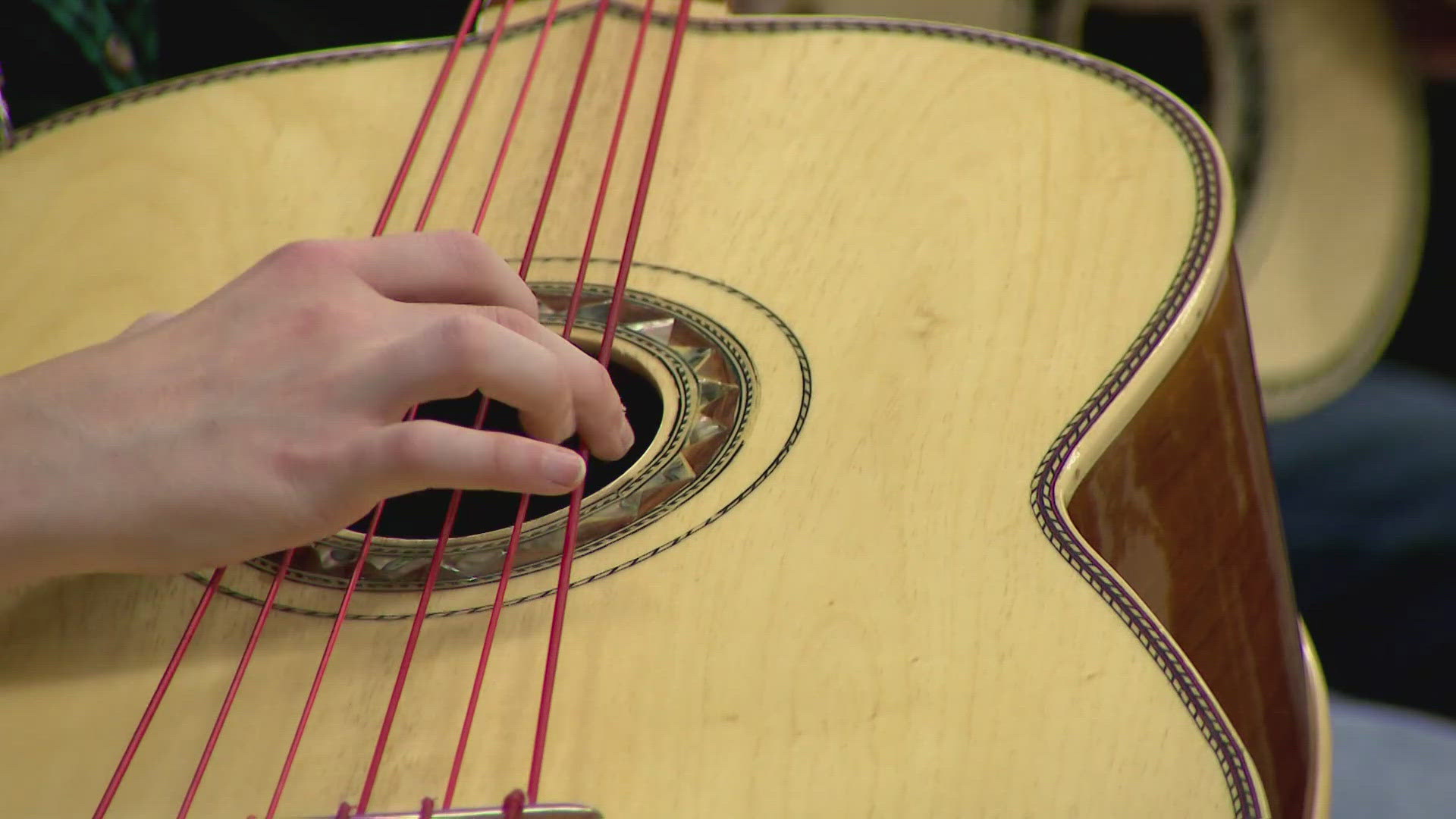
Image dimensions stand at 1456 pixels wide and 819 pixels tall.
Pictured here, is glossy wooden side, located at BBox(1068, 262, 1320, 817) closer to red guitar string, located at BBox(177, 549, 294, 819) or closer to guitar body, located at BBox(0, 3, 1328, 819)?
guitar body, located at BBox(0, 3, 1328, 819)

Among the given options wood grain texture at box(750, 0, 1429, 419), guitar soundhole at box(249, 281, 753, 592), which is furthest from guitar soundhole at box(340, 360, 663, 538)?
wood grain texture at box(750, 0, 1429, 419)

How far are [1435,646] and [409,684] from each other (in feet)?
3.47

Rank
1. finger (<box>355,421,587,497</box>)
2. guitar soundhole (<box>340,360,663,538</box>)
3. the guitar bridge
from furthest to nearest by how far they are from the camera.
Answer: guitar soundhole (<box>340,360,663,538</box>) < finger (<box>355,421,587,497</box>) < the guitar bridge

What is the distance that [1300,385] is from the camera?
1.26 metres

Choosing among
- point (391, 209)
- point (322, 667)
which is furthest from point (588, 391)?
point (391, 209)

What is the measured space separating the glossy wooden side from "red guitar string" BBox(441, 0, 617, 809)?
238 mm

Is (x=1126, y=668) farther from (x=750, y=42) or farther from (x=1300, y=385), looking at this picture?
(x=1300, y=385)

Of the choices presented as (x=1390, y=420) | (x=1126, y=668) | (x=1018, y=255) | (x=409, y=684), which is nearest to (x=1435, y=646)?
(x=1390, y=420)

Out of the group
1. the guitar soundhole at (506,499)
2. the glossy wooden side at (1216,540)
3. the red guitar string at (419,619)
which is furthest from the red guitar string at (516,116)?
the glossy wooden side at (1216,540)

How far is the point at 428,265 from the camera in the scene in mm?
611

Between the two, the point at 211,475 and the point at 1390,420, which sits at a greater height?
the point at 1390,420

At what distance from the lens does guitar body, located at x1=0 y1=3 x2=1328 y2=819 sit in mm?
467

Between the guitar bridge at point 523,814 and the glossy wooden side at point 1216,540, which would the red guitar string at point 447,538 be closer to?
the guitar bridge at point 523,814

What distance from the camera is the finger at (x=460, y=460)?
529 mm
